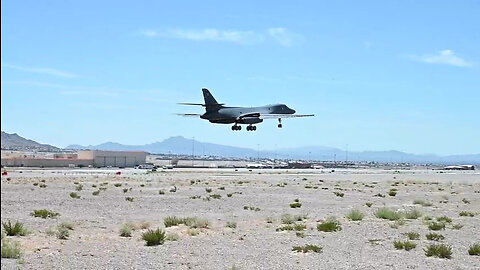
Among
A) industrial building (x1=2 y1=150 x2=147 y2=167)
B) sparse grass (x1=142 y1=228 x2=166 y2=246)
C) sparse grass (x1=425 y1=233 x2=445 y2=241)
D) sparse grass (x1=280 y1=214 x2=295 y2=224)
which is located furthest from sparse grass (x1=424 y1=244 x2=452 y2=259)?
industrial building (x1=2 y1=150 x2=147 y2=167)

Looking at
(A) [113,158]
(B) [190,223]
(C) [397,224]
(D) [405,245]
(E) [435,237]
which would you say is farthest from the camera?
(A) [113,158]

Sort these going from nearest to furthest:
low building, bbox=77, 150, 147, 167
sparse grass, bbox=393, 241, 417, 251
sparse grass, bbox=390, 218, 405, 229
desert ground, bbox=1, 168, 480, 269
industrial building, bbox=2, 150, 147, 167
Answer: desert ground, bbox=1, 168, 480, 269
sparse grass, bbox=393, 241, 417, 251
sparse grass, bbox=390, 218, 405, 229
industrial building, bbox=2, 150, 147, 167
low building, bbox=77, 150, 147, 167

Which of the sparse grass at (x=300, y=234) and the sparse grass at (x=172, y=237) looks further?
the sparse grass at (x=300, y=234)

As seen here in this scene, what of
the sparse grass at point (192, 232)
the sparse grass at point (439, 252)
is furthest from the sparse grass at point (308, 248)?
the sparse grass at point (192, 232)

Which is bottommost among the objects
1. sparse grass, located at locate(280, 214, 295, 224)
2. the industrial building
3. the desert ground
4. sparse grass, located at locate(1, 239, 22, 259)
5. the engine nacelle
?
the desert ground

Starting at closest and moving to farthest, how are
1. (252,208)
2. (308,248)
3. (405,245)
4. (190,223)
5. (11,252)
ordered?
(11,252)
(308,248)
(405,245)
(190,223)
(252,208)

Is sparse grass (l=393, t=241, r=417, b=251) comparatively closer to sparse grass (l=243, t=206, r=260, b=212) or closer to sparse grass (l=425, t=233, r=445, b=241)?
sparse grass (l=425, t=233, r=445, b=241)

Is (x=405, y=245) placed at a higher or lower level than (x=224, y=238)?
higher

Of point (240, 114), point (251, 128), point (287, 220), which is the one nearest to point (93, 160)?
point (240, 114)

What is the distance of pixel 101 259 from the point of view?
17.5 metres

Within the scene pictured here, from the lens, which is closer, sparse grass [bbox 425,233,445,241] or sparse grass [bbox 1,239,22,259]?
sparse grass [bbox 1,239,22,259]

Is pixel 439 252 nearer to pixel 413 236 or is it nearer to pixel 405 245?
pixel 405 245

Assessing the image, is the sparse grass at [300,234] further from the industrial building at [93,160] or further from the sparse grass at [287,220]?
the industrial building at [93,160]

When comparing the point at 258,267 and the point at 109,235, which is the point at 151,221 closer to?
the point at 109,235
